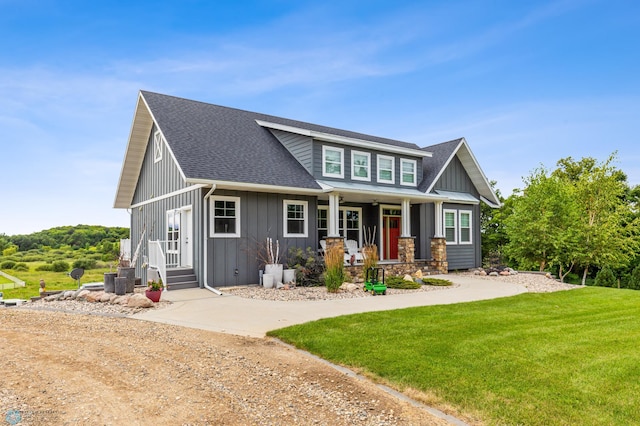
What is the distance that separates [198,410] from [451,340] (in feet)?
12.5

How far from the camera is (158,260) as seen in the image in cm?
1216

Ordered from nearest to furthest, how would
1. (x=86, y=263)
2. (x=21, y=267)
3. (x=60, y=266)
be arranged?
(x=86, y=263) → (x=60, y=266) → (x=21, y=267)

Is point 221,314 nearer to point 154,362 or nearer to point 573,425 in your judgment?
point 154,362

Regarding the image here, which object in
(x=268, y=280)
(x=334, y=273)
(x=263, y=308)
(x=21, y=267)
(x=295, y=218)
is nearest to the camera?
(x=263, y=308)

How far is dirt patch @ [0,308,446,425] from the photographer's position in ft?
11.3

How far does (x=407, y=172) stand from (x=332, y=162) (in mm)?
3892

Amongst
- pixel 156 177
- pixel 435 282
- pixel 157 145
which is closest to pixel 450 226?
pixel 435 282

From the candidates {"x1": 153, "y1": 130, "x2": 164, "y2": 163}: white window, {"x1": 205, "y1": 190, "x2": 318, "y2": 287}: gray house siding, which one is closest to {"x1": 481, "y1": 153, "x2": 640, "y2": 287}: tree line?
{"x1": 205, "y1": 190, "x2": 318, "y2": 287}: gray house siding

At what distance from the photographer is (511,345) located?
18.7ft

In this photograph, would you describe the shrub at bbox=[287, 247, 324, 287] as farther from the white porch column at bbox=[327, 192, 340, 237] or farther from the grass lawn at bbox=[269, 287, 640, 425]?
the grass lawn at bbox=[269, 287, 640, 425]

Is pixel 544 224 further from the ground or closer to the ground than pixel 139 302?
further from the ground

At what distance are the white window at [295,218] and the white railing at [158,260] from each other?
3750 mm

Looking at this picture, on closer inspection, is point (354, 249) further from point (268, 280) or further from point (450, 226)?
point (268, 280)

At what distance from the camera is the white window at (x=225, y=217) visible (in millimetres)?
12023
